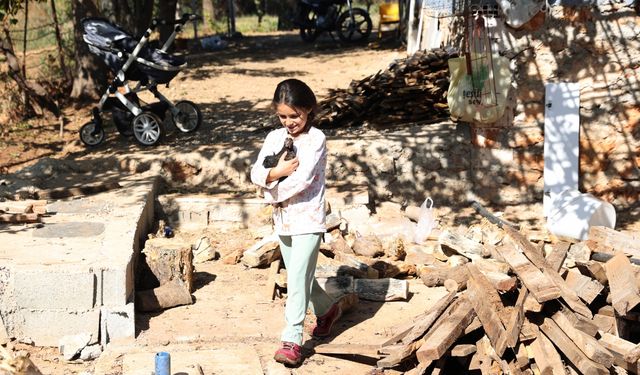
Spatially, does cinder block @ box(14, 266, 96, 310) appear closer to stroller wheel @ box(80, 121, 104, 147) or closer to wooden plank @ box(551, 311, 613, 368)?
wooden plank @ box(551, 311, 613, 368)

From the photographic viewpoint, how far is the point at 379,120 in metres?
9.78

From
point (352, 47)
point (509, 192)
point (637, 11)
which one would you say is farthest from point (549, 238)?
point (352, 47)

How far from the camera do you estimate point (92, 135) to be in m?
9.88

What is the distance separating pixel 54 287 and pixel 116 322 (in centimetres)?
43

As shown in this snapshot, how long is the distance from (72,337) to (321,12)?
47.3 feet

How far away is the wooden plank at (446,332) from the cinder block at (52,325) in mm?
2070

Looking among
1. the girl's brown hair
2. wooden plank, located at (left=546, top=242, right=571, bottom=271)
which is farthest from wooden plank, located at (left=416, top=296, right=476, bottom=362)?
the girl's brown hair

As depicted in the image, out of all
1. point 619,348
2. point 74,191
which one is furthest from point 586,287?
point 74,191

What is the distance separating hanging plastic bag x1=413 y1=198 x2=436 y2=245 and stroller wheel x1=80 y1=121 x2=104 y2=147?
3.72 metres

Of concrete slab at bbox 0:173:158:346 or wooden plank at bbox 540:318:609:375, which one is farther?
concrete slab at bbox 0:173:158:346

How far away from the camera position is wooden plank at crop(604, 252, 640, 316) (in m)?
5.02

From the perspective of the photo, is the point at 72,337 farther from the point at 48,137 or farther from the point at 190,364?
the point at 48,137

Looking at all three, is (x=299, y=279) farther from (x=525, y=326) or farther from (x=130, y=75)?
(x=130, y=75)

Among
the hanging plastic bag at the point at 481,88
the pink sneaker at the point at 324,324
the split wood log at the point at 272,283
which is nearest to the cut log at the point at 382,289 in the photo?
the split wood log at the point at 272,283
